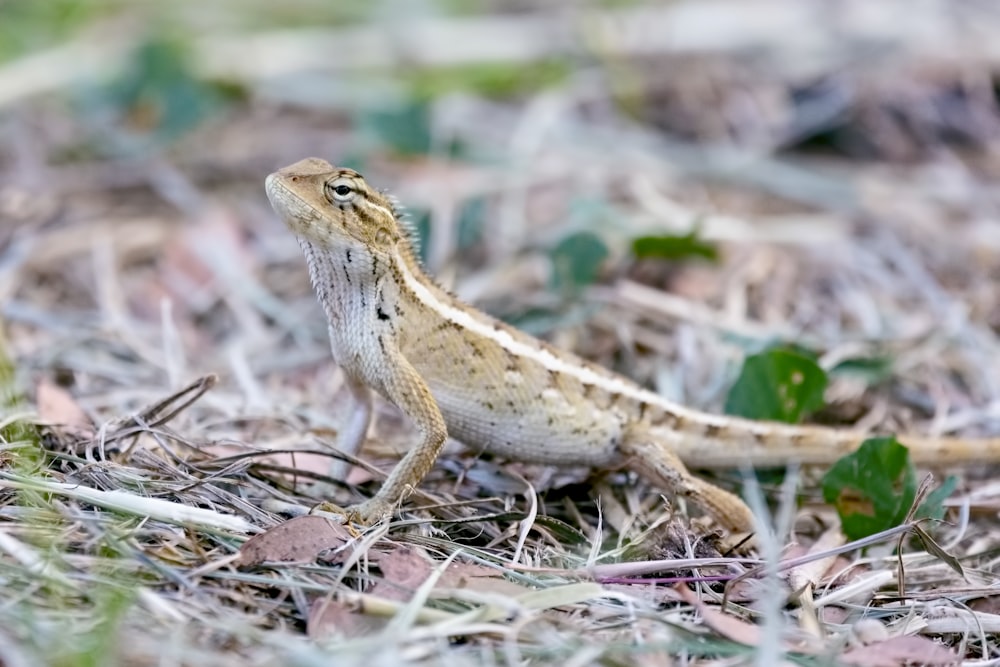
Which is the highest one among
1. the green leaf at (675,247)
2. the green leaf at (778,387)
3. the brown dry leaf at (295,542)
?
the green leaf at (675,247)

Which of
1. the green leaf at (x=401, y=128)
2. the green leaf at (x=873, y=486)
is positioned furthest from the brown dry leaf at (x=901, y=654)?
the green leaf at (x=401, y=128)

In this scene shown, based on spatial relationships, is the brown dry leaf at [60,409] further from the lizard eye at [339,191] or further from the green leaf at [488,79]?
the green leaf at [488,79]

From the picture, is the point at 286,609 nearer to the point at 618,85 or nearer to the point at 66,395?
the point at 66,395

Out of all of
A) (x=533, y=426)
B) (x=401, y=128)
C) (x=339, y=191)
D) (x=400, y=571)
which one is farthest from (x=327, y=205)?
(x=401, y=128)

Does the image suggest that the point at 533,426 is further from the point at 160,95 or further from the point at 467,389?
the point at 160,95

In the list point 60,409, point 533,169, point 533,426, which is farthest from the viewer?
point 533,169
